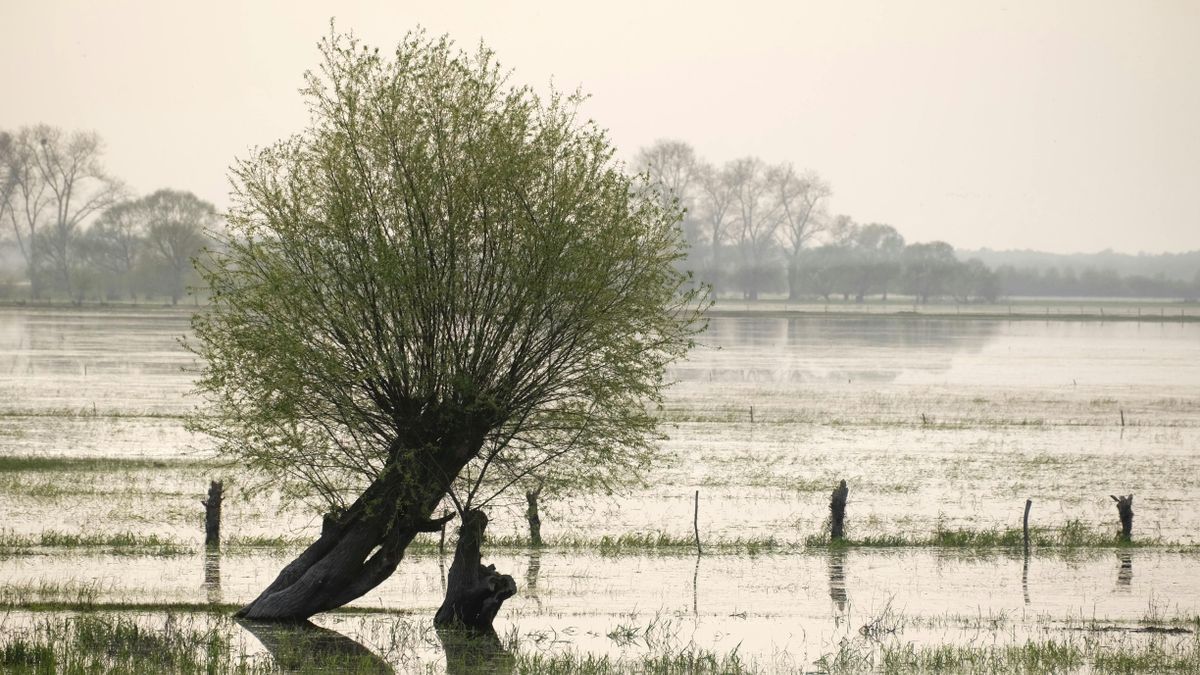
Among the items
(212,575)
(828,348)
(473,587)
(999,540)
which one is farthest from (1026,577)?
(828,348)

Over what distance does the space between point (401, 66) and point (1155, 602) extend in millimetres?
17039

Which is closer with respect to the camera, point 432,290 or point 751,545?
point 432,290

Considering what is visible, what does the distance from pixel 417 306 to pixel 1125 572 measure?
16582 mm

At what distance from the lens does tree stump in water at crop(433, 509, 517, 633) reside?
78.2 feet

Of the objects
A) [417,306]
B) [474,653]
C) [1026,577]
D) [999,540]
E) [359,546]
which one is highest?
[417,306]

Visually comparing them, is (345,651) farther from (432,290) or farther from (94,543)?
(94,543)

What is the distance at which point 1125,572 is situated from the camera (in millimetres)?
30484

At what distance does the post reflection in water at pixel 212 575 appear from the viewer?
1035 inches

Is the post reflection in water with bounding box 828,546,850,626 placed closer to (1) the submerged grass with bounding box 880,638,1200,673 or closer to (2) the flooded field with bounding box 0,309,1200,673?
(2) the flooded field with bounding box 0,309,1200,673

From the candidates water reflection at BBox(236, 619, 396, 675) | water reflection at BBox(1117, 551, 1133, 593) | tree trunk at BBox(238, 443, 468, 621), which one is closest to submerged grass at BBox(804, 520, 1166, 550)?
water reflection at BBox(1117, 551, 1133, 593)

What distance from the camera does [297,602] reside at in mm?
24328

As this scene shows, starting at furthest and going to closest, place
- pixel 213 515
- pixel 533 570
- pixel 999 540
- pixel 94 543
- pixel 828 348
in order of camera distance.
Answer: pixel 828 348
pixel 999 540
pixel 213 515
pixel 94 543
pixel 533 570

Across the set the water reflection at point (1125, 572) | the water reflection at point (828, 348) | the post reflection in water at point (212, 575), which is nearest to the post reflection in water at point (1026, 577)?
the water reflection at point (1125, 572)

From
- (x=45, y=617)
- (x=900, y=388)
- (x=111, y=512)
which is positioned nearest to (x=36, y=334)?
(x=900, y=388)
